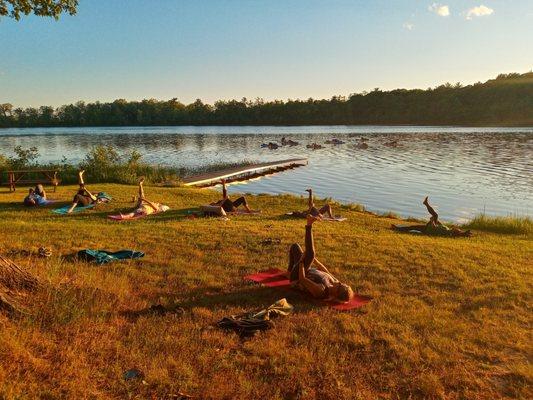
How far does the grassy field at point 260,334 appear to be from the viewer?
5.52m

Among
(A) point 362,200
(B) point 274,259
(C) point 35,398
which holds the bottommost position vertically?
(A) point 362,200

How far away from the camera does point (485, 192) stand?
31781 millimetres

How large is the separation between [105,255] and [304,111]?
180 m

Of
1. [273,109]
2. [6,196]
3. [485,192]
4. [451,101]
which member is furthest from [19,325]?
[273,109]

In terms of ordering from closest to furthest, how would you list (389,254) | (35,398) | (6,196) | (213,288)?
1. (35,398)
2. (213,288)
3. (389,254)
4. (6,196)

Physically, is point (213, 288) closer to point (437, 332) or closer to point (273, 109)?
point (437, 332)

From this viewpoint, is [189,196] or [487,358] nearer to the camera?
[487,358]

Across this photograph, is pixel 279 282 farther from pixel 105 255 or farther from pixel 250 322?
pixel 105 255

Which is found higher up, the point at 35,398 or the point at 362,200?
the point at 35,398

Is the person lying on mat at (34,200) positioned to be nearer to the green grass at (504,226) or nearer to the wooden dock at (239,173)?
the wooden dock at (239,173)

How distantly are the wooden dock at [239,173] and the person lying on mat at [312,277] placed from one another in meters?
→ 23.6

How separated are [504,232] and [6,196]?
2366 centimetres

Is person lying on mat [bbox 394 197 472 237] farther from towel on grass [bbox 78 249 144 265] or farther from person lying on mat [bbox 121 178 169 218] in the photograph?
towel on grass [bbox 78 249 144 265]

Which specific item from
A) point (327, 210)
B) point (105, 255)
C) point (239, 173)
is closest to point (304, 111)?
point (239, 173)
